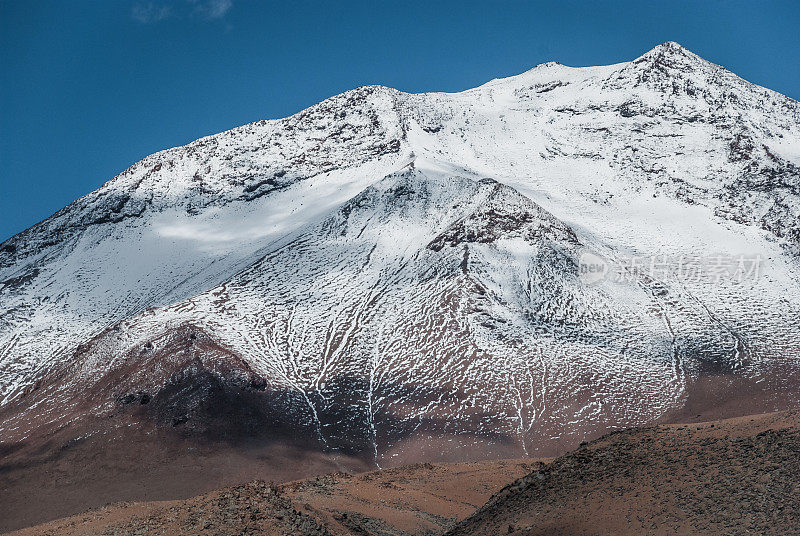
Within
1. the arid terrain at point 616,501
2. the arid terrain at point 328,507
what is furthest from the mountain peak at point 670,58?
the arid terrain at point 616,501

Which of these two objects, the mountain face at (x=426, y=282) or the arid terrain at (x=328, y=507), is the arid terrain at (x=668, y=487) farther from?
the mountain face at (x=426, y=282)

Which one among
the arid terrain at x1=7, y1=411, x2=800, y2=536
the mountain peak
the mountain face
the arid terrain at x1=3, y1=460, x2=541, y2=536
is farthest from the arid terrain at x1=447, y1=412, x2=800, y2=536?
the mountain peak

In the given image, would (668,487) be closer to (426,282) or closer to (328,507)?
(328,507)

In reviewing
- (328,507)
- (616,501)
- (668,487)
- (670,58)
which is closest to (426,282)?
(328,507)

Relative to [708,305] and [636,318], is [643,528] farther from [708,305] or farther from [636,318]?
[708,305]

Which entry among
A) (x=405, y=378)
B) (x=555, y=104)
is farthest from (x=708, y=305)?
(x=555, y=104)
